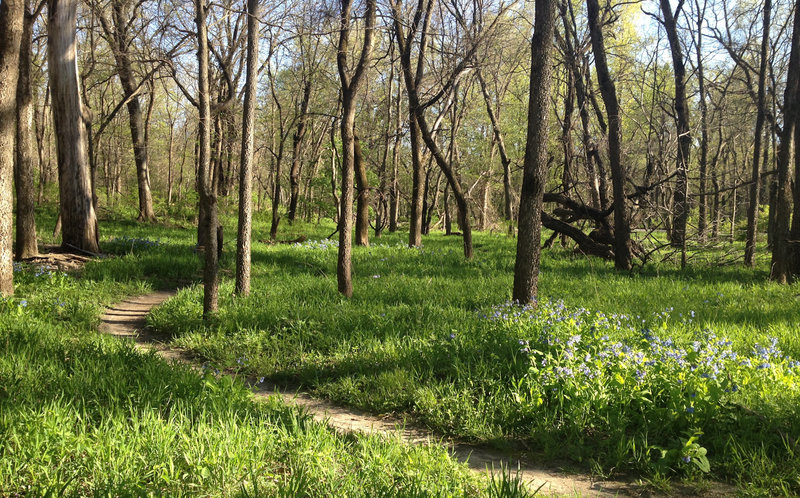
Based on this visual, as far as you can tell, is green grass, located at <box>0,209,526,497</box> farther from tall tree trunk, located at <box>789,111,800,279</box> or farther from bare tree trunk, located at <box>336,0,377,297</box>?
tall tree trunk, located at <box>789,111,800,279</box>

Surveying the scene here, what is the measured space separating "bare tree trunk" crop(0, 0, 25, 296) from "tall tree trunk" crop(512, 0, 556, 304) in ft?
22.2

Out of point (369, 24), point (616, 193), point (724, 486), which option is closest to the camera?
point (724, 486)

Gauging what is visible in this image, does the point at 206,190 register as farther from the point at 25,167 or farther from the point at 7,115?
Result: the point at 25,167

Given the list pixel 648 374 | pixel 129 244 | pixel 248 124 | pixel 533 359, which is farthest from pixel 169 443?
pixel 129 244

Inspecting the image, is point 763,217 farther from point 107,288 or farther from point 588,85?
point 107,288

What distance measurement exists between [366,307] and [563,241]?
970cm

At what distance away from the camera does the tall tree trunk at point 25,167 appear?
29.7 feet

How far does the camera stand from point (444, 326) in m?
5.61

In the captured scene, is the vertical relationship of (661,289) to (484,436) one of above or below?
above

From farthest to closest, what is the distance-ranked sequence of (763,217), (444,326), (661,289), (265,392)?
(763,217) → (661,289) → (444,326) → (265,392)

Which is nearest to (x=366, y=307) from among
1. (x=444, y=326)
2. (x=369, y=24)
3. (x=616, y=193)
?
(x=444, y=326)

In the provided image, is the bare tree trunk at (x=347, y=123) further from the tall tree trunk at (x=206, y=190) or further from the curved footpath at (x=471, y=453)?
the curved footpath at (x=471, y=453)

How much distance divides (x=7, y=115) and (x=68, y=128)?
5080 mm

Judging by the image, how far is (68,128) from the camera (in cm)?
1077
